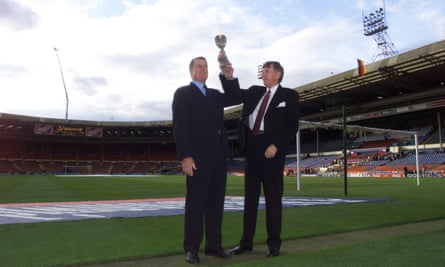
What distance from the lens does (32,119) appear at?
177ft

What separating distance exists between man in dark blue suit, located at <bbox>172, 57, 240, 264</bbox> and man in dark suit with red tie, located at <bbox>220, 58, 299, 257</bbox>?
0.27 meters

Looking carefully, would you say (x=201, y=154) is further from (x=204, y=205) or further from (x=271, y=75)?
(x=271, y=75)

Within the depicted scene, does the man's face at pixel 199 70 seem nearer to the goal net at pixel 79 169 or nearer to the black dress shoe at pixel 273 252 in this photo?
the black dress shoe at pixel 273 252

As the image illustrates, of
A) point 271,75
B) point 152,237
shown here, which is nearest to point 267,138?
point 271,75

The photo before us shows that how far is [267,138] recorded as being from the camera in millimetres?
3639

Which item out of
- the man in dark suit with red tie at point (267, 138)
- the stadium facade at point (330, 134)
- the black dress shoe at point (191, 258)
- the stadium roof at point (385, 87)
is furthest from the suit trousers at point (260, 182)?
the stadium roof at point (385, 87)

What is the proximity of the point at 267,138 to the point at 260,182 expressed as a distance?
0.48 metres

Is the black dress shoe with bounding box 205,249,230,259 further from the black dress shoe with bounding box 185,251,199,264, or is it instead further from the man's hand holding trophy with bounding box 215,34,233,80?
the man's hand holding trophy with bounding box 215,34,233,80

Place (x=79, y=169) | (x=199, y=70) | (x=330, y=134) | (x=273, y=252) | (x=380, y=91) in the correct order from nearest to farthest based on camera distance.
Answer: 1. (x=273, y=252)
2. (x=199, y=70)
3. (x=380, y=91)
4. (x=330, y=134)
5. (x=79, y=169)

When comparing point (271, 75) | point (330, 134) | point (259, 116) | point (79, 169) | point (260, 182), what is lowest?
point (260, 182)

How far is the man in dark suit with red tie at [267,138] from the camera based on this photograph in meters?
3.59

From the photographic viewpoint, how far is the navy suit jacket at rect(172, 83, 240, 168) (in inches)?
133

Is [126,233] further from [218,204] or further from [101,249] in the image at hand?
[218,204]

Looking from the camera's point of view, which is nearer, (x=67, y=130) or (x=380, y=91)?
(x=380, y=91)
